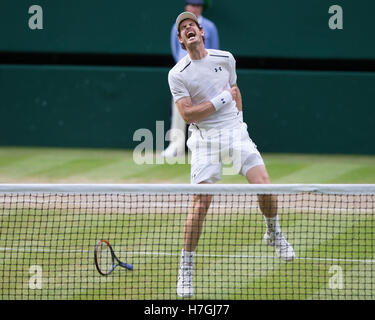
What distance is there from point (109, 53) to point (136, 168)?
2285 millimetres

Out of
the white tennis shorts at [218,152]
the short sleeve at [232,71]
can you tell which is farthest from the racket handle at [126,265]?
the short sleeve at [232,71]

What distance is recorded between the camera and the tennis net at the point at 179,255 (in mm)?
5262

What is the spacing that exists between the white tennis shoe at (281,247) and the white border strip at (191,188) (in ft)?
2.97

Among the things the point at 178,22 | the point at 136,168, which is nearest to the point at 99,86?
the point at 136,168

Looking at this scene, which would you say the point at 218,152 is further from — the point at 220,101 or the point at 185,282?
the point at 185,282

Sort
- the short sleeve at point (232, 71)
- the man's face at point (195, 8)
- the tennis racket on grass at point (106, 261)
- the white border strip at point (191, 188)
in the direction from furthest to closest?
the man's face at point (195, 8) → the short sleeve at point (232, 71) → the tennis racket on grass at point (106, 261) → the white border strip at point (191, 188)

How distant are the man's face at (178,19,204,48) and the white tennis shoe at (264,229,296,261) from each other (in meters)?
1.63

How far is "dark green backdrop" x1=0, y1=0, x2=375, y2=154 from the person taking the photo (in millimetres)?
11125

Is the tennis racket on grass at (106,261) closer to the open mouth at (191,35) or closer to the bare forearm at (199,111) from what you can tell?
the bare forearm at (199,111)

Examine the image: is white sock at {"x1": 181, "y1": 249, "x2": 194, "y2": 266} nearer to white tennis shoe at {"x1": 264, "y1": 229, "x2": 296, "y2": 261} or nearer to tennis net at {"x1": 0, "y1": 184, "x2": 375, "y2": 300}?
tennis net at {"x1": 0, "y1": 184, "x2": 375, "y2": 300}

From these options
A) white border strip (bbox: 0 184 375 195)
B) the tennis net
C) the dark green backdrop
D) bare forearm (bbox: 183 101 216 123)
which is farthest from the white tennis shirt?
the dark green backdrop

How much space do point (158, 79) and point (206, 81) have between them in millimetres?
5552

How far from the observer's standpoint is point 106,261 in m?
6.12
